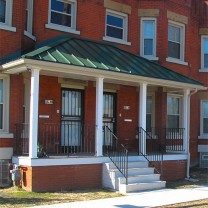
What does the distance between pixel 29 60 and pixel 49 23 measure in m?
3.86

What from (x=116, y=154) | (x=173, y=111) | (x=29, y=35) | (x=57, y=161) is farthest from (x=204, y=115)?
(x=57, y=161)

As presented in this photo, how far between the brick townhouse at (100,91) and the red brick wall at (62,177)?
0.10 feet

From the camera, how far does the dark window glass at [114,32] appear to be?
1670cm

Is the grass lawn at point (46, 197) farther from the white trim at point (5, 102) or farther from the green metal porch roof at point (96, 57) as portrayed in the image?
the green metal porch roof at point (96, 57)

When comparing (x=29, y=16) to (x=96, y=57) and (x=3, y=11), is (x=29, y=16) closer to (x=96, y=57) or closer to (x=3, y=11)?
(x=3, y=11)

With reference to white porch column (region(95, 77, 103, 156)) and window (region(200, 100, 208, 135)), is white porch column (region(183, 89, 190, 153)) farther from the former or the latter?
white porch column (region(95, 77, 103, 156))

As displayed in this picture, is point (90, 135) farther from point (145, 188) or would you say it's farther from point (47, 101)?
point (145, 188)

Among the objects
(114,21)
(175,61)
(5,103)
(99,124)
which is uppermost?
(114,21)

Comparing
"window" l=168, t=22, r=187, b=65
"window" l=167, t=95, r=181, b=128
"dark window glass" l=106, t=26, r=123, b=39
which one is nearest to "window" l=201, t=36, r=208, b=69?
"window" l=168, t=22, r=187, b=65

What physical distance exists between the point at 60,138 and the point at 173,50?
7.22 metres

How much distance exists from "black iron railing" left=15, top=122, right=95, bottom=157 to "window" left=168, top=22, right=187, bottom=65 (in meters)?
5.81

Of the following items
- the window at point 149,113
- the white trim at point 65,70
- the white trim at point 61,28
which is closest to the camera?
the white trim at point 65,70

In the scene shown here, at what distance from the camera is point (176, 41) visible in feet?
61.3

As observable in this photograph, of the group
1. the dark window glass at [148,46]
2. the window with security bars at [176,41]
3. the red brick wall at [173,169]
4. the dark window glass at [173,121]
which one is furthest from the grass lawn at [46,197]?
the window with security bars at [176,41]
